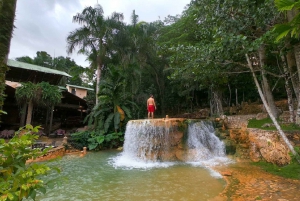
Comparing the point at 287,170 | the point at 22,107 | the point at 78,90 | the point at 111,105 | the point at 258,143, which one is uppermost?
the point at 78,90

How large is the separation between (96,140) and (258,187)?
30.2ft

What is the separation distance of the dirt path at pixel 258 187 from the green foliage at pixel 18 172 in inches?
136

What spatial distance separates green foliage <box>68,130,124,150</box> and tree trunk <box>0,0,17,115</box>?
927 cm

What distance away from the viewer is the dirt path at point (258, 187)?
141 inches

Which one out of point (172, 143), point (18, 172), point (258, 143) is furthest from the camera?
point (172, 143)

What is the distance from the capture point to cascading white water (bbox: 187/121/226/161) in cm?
815

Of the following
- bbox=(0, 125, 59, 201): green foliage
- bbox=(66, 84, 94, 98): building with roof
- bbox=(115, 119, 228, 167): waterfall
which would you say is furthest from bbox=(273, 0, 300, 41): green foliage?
bbox=(66, 84, 94, 98): building with roof

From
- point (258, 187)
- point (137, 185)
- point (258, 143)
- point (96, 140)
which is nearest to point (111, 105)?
point (96, 140)

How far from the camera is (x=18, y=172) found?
1.51m

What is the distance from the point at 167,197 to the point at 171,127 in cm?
481

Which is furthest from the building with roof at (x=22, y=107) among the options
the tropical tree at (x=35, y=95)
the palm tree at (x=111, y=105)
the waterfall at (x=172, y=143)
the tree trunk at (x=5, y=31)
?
the tree trunk at (x=5, y=31)

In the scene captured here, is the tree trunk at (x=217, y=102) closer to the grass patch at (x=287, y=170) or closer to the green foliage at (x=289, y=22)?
the grass patch at (x=287, y=170)

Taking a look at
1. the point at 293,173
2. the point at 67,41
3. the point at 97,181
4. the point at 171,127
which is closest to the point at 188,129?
the point at 171,127

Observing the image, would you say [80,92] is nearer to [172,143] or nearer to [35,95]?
[35,95]
